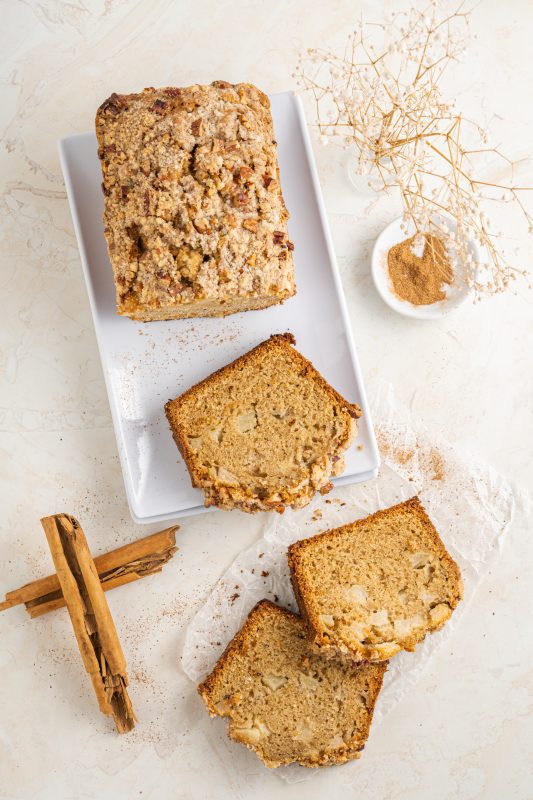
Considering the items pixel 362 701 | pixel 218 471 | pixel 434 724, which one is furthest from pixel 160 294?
pixel 434 724

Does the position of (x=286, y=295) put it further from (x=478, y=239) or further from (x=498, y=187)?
(x=498, y=187)

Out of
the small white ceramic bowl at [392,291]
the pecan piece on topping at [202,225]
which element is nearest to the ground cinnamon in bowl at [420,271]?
the small white ceramic bowl at [392,291]

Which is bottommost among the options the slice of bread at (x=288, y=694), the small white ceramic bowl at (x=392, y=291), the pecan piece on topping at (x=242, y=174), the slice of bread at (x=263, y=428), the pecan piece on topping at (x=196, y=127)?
the slice of bread at (x=288, y=694)

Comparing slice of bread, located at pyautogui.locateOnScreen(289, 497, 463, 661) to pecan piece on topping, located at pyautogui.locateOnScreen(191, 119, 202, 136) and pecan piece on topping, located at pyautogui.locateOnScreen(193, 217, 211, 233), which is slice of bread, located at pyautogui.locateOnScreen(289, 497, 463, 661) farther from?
pecan piece on topping, located at pyautogui.locateOnScreen(191, 119, 202, 136)

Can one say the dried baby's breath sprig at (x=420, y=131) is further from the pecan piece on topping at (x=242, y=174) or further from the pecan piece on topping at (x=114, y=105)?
the pecan piece on topping at (x=114, y=105)

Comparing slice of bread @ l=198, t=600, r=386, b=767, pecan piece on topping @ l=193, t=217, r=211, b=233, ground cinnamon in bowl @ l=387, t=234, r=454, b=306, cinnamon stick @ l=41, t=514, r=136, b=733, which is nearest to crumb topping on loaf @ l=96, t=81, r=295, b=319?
pecan piece on topping @ l=193, t=217, r=211, b=233
